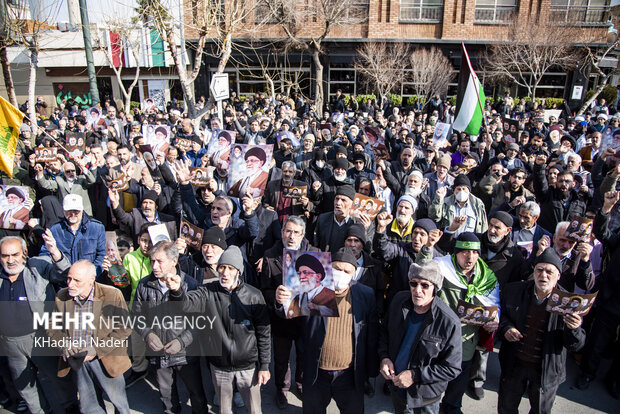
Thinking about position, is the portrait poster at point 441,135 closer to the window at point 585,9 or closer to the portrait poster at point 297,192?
the portrait poster at point 297,192

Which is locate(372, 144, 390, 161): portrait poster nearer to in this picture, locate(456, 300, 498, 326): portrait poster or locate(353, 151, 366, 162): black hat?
locate(353, 151, 366, 162): black hat

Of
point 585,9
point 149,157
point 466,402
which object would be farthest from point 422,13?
point 466,402

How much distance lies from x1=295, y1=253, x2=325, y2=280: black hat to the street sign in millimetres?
6966

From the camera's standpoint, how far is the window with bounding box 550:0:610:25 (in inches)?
945

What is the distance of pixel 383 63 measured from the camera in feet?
72.6

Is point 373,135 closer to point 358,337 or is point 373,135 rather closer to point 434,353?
point 358,337

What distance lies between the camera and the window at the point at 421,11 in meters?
24.7

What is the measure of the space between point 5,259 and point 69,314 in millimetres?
794

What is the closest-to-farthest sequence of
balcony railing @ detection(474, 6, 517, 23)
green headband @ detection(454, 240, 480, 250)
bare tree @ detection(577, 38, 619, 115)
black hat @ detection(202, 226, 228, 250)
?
green headband @ detection(454, 240, 480, 250) → black hat @ detection(202, 226, 228, 250) → bare tree @ detection(577, 38, 619, 115) → balcony railing @ detection(474, 6, 517, 23)

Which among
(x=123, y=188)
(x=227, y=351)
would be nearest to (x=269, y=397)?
(x=227, y=351)

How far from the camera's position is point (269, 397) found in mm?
4230

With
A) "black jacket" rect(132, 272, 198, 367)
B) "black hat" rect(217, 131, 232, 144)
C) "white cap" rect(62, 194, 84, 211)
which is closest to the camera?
"black jacket" rect(132, 272, 198, 367)

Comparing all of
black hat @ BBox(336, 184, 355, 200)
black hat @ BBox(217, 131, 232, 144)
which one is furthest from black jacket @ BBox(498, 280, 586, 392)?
black hat @ BBox(217, 131, 232, 144)

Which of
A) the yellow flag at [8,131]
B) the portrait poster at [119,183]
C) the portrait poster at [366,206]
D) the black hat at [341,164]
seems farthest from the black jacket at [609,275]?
the yellow flag at [8,131]
